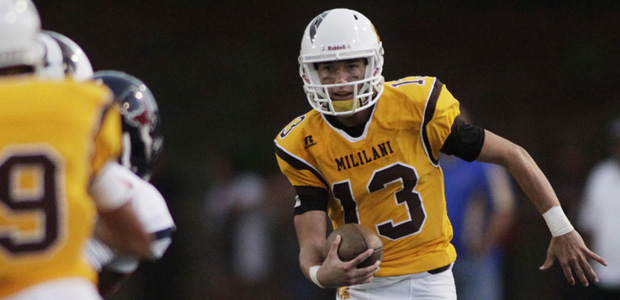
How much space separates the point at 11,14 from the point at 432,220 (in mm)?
2220

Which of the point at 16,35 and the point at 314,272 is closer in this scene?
the point at 16,35

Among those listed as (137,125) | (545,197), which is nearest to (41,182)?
(137,125)

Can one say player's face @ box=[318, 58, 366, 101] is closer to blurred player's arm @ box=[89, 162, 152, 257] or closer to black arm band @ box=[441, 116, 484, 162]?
black arm band @ box=[441, 116, 484, 162]

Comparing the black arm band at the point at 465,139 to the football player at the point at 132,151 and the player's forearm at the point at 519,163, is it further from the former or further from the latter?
the football player at the point at 132,151

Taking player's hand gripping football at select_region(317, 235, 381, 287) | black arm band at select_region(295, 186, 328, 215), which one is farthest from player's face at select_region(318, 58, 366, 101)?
player's hand gripping football at select_region(317, 235, 381, 287)

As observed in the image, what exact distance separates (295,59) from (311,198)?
7.33m

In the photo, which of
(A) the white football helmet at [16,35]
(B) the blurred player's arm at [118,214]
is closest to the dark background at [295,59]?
(B) the blurred player's arm at [118,214]

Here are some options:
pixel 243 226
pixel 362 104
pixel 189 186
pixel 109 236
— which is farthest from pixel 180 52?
pixel 109 236

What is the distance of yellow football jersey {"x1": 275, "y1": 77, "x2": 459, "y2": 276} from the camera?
4211 mm

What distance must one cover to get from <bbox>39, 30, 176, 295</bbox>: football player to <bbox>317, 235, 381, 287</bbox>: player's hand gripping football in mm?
665

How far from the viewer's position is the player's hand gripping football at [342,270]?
12.6 ft

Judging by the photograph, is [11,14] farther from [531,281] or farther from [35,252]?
[531,281]

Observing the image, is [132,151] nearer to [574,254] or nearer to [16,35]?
[16,35]

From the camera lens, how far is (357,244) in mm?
3893
